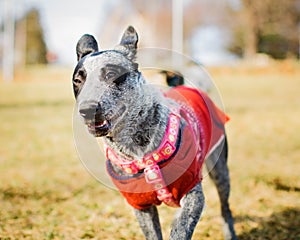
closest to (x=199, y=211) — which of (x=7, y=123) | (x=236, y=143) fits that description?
(x=236, y=143)

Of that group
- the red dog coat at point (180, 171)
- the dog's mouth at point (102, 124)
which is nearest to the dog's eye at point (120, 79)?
the dog's mouth at point (102, 124)

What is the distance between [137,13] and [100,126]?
159ft

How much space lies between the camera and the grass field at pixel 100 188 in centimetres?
499

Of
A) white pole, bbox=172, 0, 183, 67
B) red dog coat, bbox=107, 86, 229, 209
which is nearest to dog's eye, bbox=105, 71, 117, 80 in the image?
red dog coat, bbox=107, 86, 229, 209

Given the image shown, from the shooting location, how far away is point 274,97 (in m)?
23.7

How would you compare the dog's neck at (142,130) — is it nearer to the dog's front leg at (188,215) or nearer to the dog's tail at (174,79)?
the dog's front leg at (188,215)

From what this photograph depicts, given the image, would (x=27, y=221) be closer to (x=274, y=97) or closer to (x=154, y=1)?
(x=274, y=97)

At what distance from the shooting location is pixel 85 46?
3.37 meters

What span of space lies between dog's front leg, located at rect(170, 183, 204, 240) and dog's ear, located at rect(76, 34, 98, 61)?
1.23 meters

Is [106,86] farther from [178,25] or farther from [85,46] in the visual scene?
[178,25]

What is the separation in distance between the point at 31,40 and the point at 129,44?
6228 centimetres

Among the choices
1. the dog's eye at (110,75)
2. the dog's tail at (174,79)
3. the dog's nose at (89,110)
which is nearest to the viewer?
the dog's nose at (89,110)

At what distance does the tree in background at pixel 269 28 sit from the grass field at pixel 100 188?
34215 mm

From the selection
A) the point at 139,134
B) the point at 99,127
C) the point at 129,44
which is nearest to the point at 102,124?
the point at 99,127
